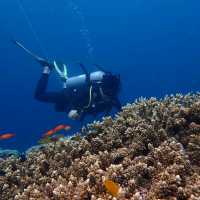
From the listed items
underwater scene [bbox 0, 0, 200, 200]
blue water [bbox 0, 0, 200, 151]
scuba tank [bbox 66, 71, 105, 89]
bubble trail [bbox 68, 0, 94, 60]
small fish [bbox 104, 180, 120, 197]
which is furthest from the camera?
bubble trail [bbox 68, 0, 94, 60]

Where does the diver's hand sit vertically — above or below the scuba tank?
above

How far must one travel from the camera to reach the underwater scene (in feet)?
13.3

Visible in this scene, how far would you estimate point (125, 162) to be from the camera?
4.44 meters

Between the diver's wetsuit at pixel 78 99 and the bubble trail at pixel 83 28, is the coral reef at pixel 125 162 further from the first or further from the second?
the bubble trail at pixel 83 28

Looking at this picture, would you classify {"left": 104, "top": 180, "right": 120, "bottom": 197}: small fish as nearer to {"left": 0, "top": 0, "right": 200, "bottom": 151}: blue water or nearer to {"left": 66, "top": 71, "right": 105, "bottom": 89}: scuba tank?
{"left": 66, "top": 71, "right": 105, "bottom": 89}: scuba tank

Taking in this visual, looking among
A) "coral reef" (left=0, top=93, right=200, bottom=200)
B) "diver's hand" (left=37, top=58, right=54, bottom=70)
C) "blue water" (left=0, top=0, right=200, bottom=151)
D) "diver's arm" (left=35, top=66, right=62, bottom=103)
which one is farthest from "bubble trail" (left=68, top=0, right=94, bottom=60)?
"coral reef" (left=0, top=93, right=200, bottom=200)

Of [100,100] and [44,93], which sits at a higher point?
[44,93]

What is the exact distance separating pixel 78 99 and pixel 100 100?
1207 mm

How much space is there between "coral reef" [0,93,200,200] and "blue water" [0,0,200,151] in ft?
192

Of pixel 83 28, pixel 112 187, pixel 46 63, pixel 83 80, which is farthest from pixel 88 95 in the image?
pixel 83 28

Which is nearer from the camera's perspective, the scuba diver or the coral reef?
the coral reef

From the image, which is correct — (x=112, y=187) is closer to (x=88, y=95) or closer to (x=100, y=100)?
(x=100, y=100)

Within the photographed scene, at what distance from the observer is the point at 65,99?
11.4 meters

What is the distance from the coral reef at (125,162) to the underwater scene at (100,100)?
0.5 inches
